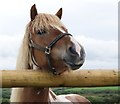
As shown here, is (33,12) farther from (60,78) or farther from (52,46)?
(60,78)

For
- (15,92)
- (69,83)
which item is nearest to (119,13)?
(69,83)

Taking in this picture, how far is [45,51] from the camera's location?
99.7 inches

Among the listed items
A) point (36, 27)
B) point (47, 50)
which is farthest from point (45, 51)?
point (36, 27)

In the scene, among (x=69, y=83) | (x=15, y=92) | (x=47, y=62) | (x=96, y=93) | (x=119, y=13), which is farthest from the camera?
(x=96, y=93)

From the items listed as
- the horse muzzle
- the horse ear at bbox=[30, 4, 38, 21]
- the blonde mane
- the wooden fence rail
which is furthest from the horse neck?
the horse ear at bbox=[30, 4, 38, 21]

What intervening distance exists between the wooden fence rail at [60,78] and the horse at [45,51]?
0.25 feet

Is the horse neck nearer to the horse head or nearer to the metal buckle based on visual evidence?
the horse head

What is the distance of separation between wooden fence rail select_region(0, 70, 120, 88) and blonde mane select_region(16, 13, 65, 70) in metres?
0.37

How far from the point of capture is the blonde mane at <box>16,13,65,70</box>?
2.62 meters

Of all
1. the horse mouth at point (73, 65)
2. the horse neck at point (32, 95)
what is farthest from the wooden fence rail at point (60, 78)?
the horse neck at point (32, 95)

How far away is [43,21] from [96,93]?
189cm

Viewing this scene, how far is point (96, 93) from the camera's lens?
4199 mm

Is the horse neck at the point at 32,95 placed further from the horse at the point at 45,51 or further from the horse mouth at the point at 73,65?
the horse mouth at the point at 73,65

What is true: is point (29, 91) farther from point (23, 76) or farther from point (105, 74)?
point (105, 74)
